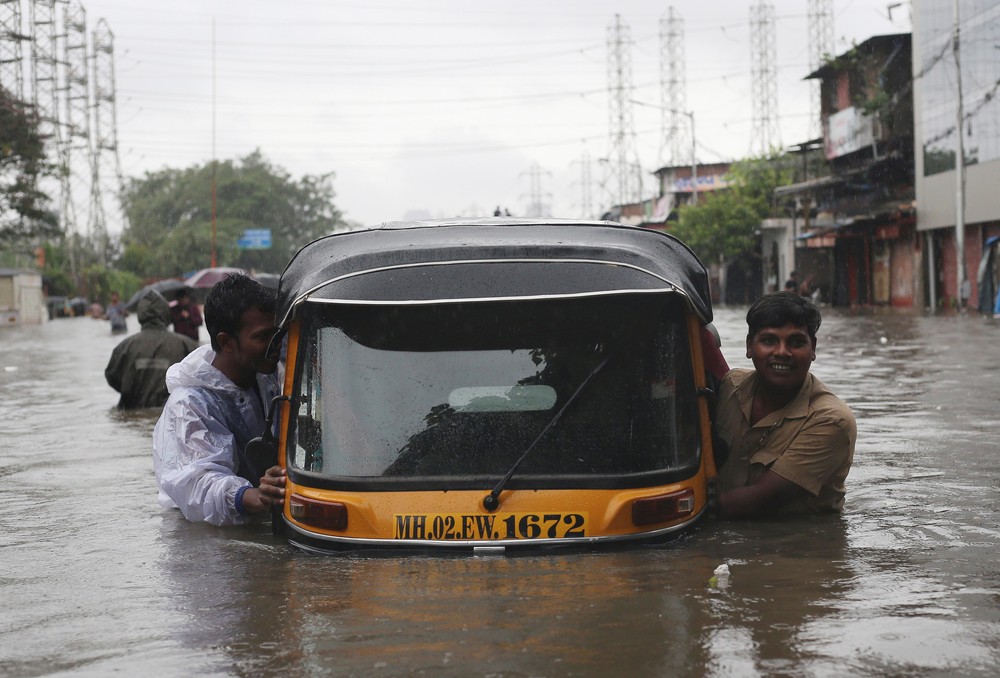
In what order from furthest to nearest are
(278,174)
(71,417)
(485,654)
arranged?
(278,174) → (71,417) → (485,654)

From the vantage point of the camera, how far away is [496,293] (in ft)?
17.5

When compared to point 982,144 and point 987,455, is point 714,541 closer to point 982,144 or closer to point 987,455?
point 987,455

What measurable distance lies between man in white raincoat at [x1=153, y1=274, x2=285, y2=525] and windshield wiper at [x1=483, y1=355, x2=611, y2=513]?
4.32ft

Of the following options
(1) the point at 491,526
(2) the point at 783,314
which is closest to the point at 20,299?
(2) the point at 783,314

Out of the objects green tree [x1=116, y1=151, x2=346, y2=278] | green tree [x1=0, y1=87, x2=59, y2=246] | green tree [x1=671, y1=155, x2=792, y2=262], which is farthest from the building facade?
green tree [x1=116, y1=151, x2=346, y2=278]

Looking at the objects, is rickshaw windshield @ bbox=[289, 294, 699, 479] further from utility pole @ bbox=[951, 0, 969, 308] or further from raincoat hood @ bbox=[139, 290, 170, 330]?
utility pole @ bbox=[951, 0, 969, 308]

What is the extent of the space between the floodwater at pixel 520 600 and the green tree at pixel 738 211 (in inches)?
2426

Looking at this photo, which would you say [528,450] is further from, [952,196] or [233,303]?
[952,196]

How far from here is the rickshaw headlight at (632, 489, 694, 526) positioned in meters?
5.38

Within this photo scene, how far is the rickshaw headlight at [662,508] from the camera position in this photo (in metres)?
5.38

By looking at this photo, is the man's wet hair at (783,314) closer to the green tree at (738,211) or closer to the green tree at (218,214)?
the green tree at (738,211)

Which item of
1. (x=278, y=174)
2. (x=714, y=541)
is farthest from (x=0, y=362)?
(x=278, y=174)

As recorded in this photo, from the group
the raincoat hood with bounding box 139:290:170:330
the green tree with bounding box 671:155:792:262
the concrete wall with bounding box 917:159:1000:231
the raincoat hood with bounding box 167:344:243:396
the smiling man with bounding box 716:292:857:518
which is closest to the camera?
the smiling man with bounding box 716:292:857:518

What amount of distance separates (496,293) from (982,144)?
38.4 meters
